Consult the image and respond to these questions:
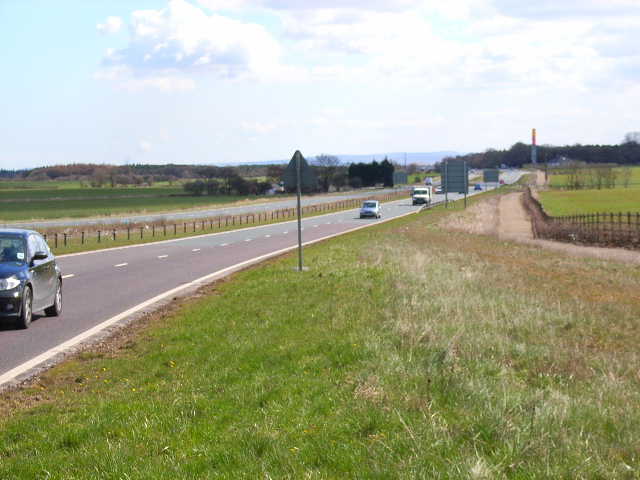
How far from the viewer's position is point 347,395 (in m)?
7.77

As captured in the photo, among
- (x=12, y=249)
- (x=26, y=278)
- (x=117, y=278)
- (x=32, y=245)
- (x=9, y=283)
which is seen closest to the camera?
(x=9, y=283)

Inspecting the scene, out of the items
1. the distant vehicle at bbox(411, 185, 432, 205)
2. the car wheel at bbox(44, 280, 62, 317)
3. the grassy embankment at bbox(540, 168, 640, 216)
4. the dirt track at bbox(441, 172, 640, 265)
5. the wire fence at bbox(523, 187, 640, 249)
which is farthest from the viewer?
the distant vehicle at bbox(411, 185, 432, 205)

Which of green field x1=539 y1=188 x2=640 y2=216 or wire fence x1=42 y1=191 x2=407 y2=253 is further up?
wire fence x1=42 y1=191 x2=407 y2=253

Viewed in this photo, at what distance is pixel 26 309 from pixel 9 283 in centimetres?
53

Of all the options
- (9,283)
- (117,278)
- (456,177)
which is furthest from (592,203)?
(9,283)

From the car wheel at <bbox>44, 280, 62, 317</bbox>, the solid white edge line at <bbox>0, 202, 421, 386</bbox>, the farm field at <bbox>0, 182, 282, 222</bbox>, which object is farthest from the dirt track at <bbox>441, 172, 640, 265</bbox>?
the farm field at <bbox>0, 182, 282, 222</bbox>

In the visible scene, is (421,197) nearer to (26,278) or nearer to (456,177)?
(456,177)

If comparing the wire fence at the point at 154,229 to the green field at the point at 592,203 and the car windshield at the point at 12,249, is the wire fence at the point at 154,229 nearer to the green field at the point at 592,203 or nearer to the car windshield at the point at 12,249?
the car windshield at the point at 12,249

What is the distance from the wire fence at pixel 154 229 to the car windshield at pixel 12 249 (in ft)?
66.2

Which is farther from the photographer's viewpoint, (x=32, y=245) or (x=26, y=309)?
(x=32, y=245)

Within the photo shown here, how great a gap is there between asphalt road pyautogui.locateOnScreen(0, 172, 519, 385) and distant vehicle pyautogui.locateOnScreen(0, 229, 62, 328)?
31 centimetres

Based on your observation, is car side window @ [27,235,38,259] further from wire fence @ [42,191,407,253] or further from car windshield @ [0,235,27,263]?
wire fence @ [42,191,407,253]

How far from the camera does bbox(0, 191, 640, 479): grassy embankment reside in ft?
19.8

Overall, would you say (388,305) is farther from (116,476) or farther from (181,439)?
(116,476)
